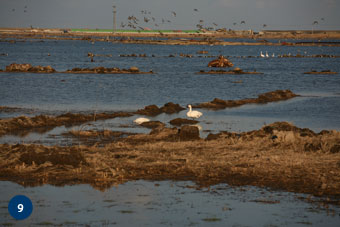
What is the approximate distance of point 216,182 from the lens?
49.7ft

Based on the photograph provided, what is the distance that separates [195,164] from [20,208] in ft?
19.2

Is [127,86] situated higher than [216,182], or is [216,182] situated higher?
[127,86]

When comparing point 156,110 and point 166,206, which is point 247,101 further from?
point 166,206

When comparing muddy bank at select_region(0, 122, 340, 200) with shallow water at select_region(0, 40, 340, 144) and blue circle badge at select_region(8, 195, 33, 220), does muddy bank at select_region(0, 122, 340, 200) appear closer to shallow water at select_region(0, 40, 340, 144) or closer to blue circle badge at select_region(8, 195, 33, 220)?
blue circle badge at select_region(8, 195, 33, 220)

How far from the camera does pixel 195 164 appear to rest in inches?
648

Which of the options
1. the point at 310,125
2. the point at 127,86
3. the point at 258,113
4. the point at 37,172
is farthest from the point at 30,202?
the point at 127,86

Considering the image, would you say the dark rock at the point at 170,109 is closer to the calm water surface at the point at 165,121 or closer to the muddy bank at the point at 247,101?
the calm water surface at the point at 165,121

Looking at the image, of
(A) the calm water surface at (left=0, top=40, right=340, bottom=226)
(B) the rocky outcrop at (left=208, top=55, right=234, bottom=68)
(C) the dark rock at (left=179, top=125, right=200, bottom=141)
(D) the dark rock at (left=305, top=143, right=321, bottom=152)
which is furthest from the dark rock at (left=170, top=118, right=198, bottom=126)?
(B) the rocky outcrop at (left=208, top=55, right=234, bottom=68)

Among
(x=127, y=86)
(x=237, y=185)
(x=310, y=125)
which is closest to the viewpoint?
(x=237, y=185)

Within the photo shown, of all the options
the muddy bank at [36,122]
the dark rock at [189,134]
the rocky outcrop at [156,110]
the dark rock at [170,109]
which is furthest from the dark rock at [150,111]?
the dark rock at [189,134]

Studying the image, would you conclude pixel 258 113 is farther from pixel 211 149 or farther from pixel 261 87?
pixel 261 87

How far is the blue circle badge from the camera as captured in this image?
1186cm

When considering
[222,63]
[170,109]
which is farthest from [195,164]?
[222,63]

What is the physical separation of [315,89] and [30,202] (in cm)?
4198
